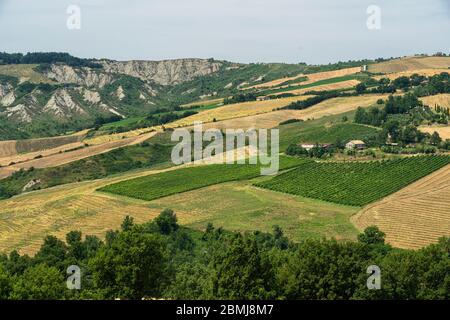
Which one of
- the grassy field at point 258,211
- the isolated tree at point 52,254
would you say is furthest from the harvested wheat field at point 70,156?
the isolated tree at point 52,254

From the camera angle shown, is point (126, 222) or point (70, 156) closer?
point (126, 222)

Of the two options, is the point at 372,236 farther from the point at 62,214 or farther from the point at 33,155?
the point at 33,155

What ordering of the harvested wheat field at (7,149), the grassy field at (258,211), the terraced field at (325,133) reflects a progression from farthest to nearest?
the harvested wheat field at (7,149) < the terraced field at (325,133) < the grassy field at (258,211)

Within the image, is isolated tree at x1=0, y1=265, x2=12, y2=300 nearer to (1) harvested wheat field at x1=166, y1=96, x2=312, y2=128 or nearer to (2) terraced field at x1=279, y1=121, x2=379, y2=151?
(2) terraced field at x1=279, y1=121, x2=379, y2=151

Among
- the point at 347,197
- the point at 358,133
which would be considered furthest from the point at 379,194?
the point at 358,133

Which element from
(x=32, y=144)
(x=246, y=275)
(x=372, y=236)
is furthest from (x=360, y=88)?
(x=246, y=275)

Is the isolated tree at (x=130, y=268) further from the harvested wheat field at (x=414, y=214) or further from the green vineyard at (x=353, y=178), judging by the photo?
the green vineyard at (x=353, y=178)
